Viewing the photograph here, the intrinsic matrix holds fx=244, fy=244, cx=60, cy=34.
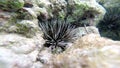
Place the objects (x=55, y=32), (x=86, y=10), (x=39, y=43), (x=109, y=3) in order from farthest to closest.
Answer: (x=109, y=3) → (x=86, y=10) → (x=55, y=32) → (x=39, y=43)

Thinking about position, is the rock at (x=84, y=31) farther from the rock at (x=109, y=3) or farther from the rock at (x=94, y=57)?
the rock at (x=109, y=3)

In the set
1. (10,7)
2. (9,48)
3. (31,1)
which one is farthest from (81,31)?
(9,48)

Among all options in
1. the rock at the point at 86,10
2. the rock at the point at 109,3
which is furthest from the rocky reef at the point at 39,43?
the rock at the point at 109,3

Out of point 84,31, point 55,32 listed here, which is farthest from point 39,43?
point 84,31

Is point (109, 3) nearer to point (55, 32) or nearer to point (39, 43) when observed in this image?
point (55, 32)

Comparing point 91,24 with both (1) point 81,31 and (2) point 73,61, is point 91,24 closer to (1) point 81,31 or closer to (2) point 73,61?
(1) point 81,31

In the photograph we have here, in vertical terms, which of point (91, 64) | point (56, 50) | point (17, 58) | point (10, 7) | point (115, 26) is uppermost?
point (10, 7)

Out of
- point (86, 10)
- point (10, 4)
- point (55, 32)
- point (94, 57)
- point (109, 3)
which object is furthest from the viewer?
point (109, 3)

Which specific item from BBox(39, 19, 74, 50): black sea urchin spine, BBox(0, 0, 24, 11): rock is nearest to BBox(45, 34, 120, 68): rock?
BBox(0, 0, 24, 11): rock

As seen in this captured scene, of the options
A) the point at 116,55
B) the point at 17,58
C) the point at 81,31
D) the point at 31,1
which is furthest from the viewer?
the point at 81,31
